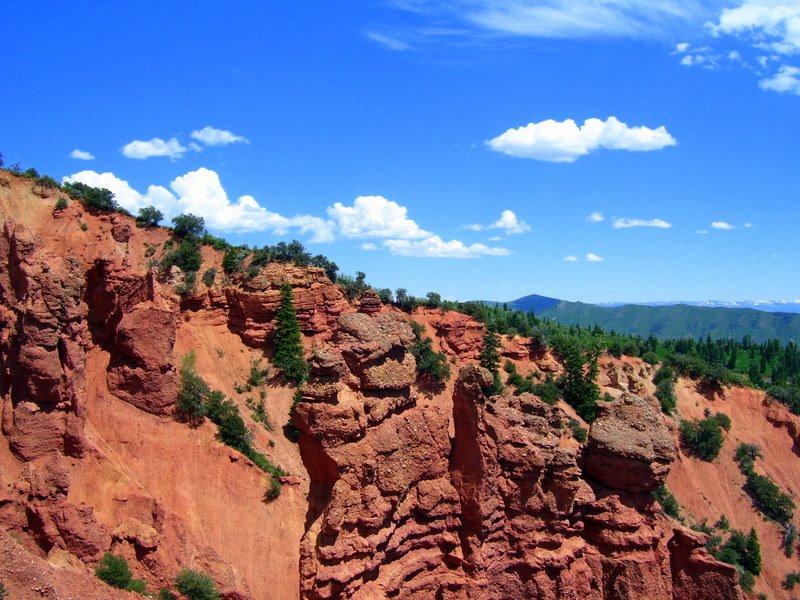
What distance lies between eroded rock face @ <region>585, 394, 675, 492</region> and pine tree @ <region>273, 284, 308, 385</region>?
1158 inches

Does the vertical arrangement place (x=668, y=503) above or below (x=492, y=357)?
below

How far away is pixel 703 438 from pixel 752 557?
1231 cm

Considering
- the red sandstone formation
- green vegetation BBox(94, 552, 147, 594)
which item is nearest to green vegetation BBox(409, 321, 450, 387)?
the red sandstone formation

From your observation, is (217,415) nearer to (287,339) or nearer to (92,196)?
(287,339)

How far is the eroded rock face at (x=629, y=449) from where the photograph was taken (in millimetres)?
15883

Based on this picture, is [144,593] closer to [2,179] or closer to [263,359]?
[263,359]

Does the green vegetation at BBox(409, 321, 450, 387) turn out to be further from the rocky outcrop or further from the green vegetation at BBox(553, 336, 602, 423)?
the rocky outcrop

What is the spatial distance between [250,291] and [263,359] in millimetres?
4838

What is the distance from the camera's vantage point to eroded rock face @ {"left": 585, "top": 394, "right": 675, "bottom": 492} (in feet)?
52.1

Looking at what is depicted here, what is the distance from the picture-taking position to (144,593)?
793 inches

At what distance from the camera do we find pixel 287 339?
44.8 meters

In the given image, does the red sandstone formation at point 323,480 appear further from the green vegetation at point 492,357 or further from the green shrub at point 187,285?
the green vegetation at point 492,357

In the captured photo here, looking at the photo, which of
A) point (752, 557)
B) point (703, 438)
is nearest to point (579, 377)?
point (703, 438)

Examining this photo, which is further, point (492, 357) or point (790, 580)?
point (492, 357)
